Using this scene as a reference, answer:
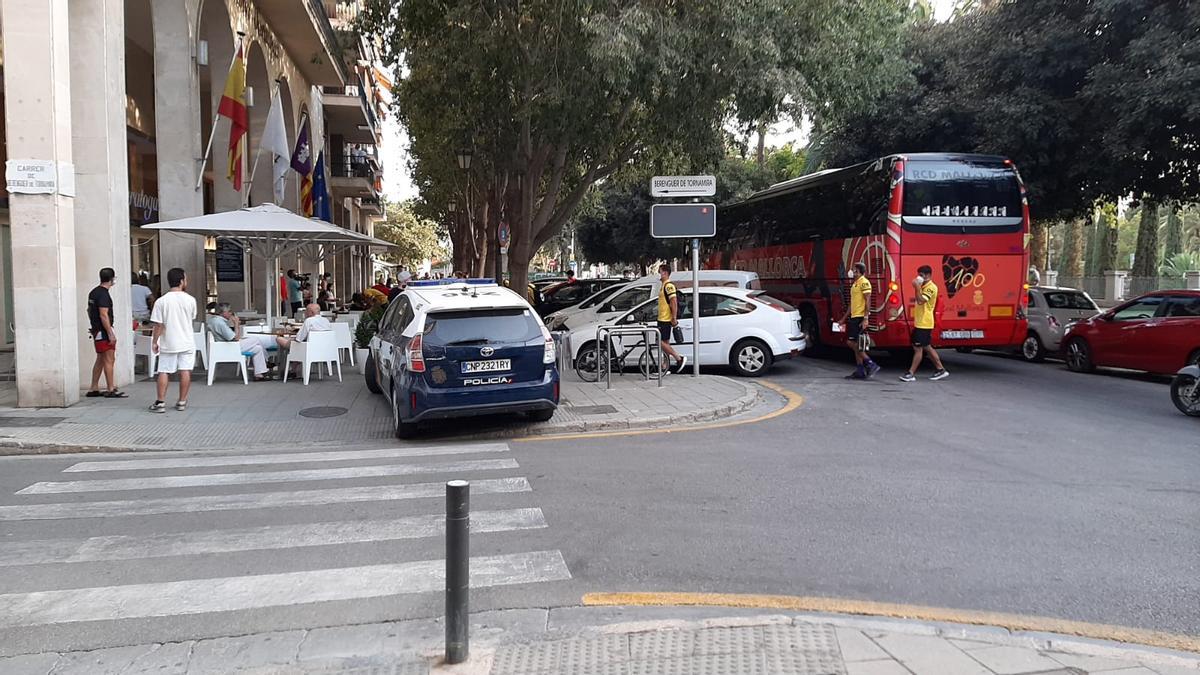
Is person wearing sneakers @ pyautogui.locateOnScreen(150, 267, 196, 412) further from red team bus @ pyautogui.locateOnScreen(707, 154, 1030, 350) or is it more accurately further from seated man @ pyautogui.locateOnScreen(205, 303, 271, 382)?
red team bus @ pyautogui.locateOnScreen(707, 154, 1030, 350)

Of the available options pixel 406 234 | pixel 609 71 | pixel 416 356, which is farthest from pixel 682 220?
pixel 406 234

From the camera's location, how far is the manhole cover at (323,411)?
10.1 meters

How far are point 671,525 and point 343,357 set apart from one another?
1118cm

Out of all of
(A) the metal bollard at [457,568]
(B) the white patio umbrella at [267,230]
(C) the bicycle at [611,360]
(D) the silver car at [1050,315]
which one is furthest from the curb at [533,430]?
(D) the silver car at [1050,315]

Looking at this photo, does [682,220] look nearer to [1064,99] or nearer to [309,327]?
[309,327]

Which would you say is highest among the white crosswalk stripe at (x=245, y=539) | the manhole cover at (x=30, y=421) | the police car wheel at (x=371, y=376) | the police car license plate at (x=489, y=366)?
the police car license plate at (x=489, y=366)

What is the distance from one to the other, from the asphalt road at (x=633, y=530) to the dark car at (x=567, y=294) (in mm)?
14638

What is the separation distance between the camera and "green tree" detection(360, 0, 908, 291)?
11.3 m

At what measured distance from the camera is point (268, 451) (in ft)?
27.1

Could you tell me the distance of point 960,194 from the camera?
526 inches

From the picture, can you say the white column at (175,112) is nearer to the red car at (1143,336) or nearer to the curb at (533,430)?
the curb at (533,430)

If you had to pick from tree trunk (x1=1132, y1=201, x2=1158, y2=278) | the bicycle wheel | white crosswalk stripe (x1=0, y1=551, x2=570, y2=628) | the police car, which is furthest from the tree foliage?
white crosswalk stripe (x1=0, y1=551, x2=570, y2=628)

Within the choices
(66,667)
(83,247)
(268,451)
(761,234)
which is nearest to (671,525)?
(66,667)

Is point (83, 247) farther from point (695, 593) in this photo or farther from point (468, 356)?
point (695, 593)
